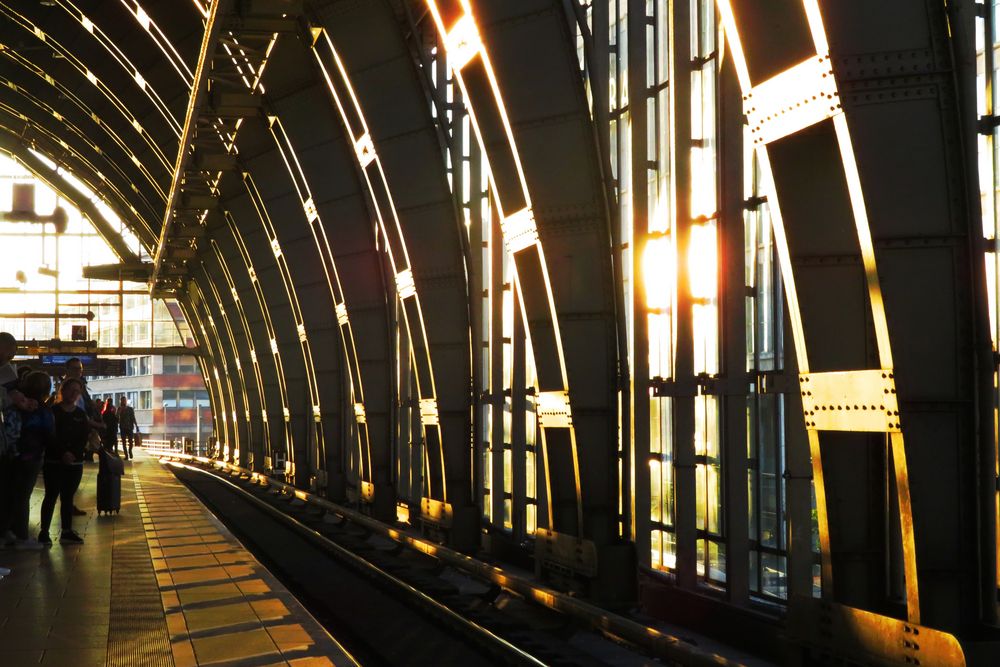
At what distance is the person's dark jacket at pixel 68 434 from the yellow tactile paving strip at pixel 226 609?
1.55 metres

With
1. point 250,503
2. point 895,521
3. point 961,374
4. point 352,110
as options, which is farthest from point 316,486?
point 961,374

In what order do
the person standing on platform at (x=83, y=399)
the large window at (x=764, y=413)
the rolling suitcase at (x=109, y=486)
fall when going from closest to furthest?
1. the large window at (x=764, y=413)
2. the person standing on platform at (x=83, y=399)
3. the rolling suitcase at (x=109, y=486)

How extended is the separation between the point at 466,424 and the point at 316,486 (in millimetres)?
12399

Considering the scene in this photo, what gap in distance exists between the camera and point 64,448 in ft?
47.9

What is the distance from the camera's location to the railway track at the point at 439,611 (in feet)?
35.4

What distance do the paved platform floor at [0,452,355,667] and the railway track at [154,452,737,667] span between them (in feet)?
3.83

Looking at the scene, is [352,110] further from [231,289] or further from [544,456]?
[231,289]

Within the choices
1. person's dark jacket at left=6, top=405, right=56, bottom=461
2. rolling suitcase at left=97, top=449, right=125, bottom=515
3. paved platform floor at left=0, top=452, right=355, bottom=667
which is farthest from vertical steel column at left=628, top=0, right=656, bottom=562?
rolling suitcase at left=97, top=449, right=125, bottom=515

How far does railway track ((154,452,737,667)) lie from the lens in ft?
35.4

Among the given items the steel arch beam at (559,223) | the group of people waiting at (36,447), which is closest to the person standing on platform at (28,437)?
the group of people waiting at (36,447)

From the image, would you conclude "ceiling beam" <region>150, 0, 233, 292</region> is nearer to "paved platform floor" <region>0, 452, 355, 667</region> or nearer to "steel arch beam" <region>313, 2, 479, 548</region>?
"steel arch beam" <region>313, 2, 479, 548</region>

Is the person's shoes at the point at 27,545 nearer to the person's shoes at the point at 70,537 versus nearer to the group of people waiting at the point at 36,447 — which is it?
the group of people waiting at the point at 36,447

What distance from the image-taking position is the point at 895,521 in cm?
934

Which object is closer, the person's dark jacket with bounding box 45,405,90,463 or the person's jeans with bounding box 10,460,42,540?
the person's jeans with bounding box 10,460,42,540
